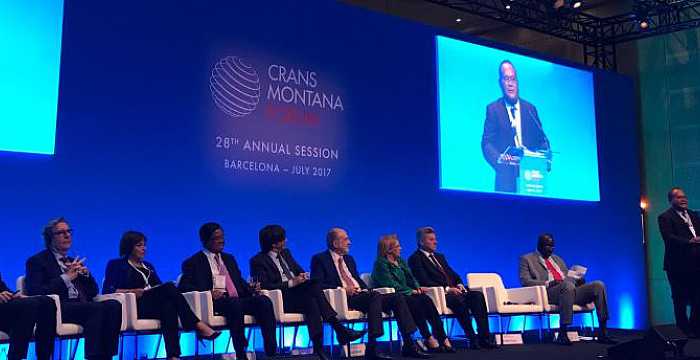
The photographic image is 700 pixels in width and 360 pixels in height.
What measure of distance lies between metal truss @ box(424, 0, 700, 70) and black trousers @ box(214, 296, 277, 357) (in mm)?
4893

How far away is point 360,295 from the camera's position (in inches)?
237

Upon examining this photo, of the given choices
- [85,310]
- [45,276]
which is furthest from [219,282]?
[45,276]

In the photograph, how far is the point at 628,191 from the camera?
400 inches

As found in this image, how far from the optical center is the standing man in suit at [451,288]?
259 inches

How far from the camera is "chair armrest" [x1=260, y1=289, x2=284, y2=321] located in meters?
5.63

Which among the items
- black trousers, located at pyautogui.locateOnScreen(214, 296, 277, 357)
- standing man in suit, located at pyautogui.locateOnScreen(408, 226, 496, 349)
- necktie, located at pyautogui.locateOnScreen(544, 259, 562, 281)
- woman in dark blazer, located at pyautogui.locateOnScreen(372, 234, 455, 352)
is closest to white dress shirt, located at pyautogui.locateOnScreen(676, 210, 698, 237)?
necktie, located at pyautogui.locateOnScreen(544, 259, 562, 281)

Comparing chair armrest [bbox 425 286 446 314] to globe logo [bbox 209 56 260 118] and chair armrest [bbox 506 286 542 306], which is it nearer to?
chair armrest [bbox 506 286 542 306]

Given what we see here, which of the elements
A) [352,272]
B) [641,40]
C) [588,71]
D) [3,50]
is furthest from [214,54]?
[641,40]

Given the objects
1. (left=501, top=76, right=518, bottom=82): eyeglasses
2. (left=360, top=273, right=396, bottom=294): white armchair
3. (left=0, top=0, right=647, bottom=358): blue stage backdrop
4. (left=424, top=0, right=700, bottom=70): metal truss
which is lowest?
(left=360, top=273, right=396, bottom=294): white armchair

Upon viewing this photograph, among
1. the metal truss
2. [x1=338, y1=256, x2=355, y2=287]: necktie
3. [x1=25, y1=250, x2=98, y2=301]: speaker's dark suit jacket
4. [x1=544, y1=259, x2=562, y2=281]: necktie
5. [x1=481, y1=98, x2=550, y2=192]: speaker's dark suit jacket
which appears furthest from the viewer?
the metal truss

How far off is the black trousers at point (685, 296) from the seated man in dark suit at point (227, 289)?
362 cm

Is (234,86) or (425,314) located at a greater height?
(234,86)

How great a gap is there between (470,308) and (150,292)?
2.75 m

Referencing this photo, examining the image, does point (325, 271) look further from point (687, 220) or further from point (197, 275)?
point (687, 220)
